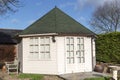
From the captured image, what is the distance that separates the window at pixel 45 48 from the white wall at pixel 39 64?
0.94 ft

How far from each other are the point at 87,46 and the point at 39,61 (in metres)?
3.87

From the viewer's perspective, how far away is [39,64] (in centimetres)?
2009

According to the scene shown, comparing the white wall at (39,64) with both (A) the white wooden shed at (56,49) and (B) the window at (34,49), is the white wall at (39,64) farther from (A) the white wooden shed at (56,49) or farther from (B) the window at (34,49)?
(B) the window at (34,49)

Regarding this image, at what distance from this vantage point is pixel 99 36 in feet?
85.8

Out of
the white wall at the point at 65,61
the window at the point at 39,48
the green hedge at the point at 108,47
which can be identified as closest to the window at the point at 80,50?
the white wall at the point at 65,61

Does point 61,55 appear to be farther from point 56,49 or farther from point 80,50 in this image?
point 80,50

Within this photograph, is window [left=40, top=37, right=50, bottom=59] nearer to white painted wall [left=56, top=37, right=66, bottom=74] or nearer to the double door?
white painted wall [left=56, top=37, right=66, bottom=74]

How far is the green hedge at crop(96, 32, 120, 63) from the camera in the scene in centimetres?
2458

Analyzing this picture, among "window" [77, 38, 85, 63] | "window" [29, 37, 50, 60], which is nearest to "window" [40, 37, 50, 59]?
"window" [29, 37, 50, 60]

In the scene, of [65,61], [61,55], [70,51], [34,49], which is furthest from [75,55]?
[34,49]

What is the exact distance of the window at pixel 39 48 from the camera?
783 inches

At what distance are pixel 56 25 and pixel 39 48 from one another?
7.39 feet

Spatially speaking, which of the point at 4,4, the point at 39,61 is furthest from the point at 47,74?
the point at 4,4

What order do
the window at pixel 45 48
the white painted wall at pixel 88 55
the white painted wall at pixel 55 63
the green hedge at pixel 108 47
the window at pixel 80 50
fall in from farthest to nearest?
the green hedge at pixel 108 47 < the white painted wall at pixel 88 55 < the window at pixel 80 50 < the window at pixel 45 48 < the white painted wall at pixel 55 63
